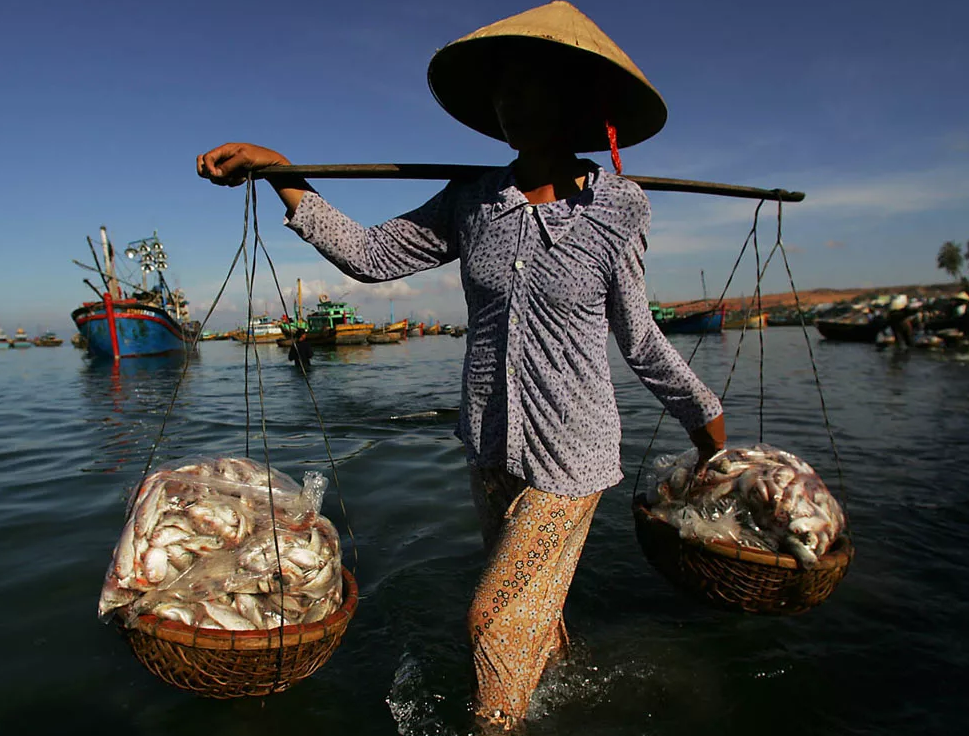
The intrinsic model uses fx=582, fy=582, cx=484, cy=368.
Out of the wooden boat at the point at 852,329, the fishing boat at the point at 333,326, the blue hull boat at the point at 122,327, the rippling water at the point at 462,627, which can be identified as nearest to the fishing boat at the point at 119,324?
the blue hull boat at the point at 122,327

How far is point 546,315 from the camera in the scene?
4.98ft

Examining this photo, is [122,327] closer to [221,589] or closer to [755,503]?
[221,589]

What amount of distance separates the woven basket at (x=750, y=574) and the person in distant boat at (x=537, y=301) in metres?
0.61

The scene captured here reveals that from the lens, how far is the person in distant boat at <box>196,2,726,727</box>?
4.97 feet

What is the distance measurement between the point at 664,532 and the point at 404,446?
4308 millimetres

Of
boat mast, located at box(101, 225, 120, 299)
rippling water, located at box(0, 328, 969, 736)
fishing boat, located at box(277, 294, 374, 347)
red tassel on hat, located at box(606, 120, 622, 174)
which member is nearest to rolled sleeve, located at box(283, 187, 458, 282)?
red tassel on hat, located at box(606, 120, 622, 174)

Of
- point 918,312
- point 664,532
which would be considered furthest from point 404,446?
point 918,312

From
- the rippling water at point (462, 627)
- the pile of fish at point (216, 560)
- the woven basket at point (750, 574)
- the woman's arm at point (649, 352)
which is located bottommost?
the rippling water at point (462, 627)

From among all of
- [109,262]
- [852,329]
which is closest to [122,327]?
[109,262]

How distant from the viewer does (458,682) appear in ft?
A: 7.30

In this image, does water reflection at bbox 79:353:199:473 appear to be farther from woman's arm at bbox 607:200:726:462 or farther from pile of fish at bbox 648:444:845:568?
pile of fish at bbox 648:444:845:568

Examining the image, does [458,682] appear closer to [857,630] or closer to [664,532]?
[664,532]

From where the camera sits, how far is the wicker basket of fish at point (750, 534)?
1971 millimetres

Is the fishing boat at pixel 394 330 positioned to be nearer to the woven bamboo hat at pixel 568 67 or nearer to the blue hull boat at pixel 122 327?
the blue hull boat at pixel 122 327
